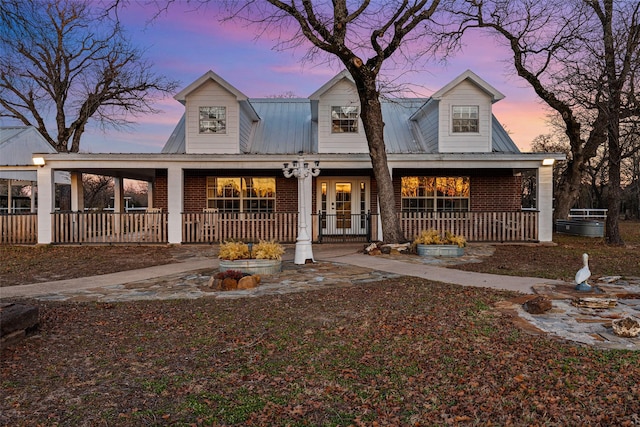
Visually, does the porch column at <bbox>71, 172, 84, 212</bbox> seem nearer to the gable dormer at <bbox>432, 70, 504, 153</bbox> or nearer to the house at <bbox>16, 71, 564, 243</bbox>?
the house at <bbox>16, 71, 564, 243</bbox>

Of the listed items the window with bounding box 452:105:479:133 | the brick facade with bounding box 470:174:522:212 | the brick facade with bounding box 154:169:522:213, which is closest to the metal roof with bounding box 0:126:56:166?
the brick facade with bounding box 154:169:522:213

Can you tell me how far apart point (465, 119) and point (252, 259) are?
34.7 feet

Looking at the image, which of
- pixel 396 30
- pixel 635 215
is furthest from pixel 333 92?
pixel 635 215

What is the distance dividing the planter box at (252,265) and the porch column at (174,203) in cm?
592

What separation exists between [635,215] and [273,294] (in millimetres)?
46019

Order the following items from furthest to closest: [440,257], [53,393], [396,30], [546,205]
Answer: [546,205] → [396,30] → [440,257] → [53,393]

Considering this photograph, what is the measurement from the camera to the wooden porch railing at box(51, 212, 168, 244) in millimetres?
14516

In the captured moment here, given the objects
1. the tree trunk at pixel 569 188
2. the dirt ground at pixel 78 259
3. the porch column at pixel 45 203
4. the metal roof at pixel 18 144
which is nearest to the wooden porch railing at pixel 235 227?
the dirt ground at pixel 78 259

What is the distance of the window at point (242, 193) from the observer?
681 inches

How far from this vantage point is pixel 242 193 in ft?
56.7

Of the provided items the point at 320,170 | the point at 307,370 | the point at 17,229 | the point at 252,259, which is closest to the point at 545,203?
the point at 320,170

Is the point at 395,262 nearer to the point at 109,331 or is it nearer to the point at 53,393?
the point at 109,331

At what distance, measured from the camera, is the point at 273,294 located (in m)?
7.30

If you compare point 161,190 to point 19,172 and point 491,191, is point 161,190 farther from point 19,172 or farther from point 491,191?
point 491,191
